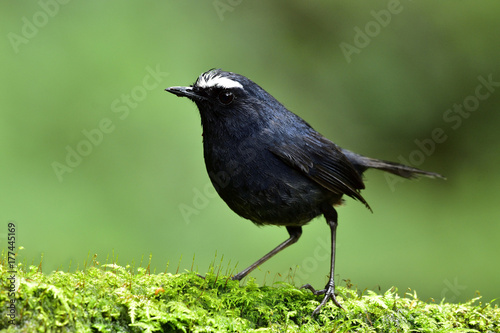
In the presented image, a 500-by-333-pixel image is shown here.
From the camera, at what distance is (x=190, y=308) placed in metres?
3.11

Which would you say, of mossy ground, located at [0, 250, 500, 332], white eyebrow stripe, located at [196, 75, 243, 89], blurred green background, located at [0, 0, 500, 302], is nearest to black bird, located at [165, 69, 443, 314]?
white eyebrow stripe, located at [196, 75, 243, 89]

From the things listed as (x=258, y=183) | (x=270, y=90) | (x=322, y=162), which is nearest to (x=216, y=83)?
(x=258, y=183)

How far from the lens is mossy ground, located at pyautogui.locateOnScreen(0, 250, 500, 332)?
257 cm

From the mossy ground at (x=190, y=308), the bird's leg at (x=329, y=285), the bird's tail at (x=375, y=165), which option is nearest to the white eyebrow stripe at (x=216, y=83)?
the bird's leg at (x=329, y=285)

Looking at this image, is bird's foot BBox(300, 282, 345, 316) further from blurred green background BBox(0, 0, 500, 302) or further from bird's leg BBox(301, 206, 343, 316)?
blurred green background BBox(0, 0, 500, 302)

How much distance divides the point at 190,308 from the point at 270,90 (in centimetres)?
459

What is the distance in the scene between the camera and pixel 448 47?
24.5ft

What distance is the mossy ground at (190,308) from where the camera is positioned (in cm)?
257

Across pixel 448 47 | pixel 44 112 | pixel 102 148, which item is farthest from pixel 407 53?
pixel 44 112

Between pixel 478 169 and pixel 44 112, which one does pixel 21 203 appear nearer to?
pixel 44 112

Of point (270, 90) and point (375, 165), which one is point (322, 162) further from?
point (270, 90)

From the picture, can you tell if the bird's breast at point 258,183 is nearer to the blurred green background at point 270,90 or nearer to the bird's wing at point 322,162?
the bird's wing at point 322,162

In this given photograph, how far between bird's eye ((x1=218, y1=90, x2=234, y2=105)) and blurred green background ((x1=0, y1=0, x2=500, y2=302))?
1.88 meters

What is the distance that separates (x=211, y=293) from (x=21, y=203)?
324 cm
